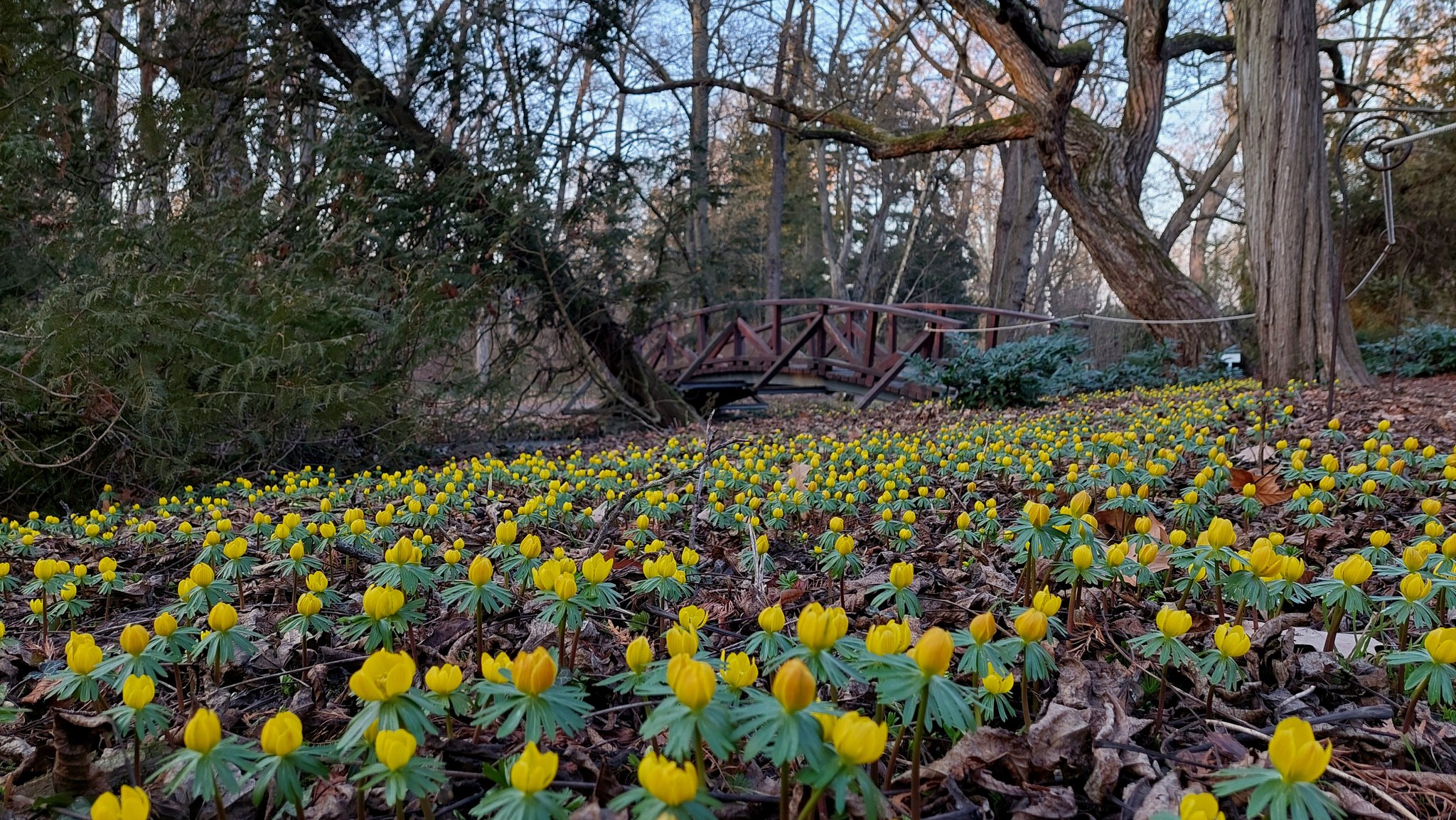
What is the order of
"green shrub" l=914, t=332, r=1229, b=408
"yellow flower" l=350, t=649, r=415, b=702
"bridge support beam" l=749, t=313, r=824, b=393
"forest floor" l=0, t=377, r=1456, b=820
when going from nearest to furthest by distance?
1. "yellow flower" l=350, t=649, r=415, b=702
2. "forest floor" l=0, t=377, r=1456, b=820
3. "green shrub" l=914, t=332, r=1229, b=408
4. "bridge support beam" l=749, t=313, r=824, b=393

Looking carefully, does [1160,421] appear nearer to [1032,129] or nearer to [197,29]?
[1032,129]

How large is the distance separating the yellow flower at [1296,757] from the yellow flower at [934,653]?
0.36 metres

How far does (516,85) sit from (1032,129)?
6684 millimetres

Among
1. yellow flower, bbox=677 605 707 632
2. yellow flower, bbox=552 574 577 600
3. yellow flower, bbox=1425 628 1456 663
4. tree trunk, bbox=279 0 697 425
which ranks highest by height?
tree trunk, bbox=279 0 697 425

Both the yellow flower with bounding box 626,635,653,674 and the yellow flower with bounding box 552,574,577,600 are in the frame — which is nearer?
the yellow flower with bounding box 626,635,653,674

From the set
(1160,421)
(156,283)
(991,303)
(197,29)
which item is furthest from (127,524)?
(991,303)

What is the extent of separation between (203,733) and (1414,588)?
2.04 meters

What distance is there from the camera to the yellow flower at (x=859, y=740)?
86 cm

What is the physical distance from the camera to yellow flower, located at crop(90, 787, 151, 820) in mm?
876

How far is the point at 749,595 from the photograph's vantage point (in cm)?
223

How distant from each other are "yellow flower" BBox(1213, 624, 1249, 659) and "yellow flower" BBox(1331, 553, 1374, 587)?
36 cm

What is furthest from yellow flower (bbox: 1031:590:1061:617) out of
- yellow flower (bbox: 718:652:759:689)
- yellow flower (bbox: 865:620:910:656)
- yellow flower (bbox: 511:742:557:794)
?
yellow flower (bbox: 511:742:557:794)

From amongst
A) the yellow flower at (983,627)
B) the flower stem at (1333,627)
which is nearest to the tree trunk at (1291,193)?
the flower stem at (1333,627)

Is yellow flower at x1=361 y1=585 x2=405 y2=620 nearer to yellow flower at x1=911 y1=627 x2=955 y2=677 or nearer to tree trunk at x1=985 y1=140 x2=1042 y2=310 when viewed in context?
yellow flower at x1=911 y1=627 x2=955 y2=677
